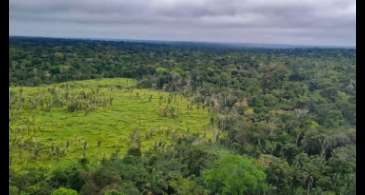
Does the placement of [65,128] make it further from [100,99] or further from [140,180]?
[140,180]

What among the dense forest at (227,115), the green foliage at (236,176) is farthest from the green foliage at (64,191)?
the green foliage at (236,176)

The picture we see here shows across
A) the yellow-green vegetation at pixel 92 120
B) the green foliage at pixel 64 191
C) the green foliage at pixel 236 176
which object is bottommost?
the green foliage at pixel 64 191

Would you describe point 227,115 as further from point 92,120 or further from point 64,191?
point 64,191

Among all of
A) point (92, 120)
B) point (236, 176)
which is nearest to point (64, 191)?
point (92, 120)

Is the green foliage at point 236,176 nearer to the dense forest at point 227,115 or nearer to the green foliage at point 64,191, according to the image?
the dense forest at point 227,115

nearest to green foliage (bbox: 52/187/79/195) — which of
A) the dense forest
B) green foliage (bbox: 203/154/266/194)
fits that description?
the dense forest
